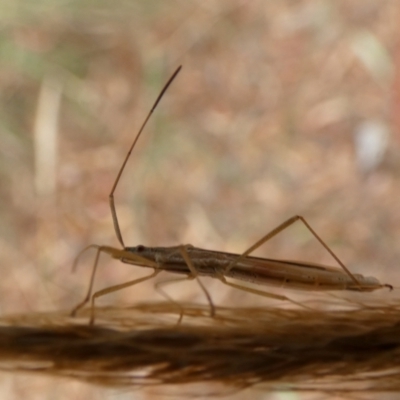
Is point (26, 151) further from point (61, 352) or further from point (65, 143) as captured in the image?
point (61, 352)

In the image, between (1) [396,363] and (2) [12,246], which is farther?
(2) [12,246]

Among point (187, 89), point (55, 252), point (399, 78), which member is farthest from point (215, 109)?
point (55, 252)

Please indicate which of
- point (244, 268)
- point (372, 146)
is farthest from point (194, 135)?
point (244, 268)

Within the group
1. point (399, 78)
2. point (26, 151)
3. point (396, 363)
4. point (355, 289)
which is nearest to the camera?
point (396, 363)

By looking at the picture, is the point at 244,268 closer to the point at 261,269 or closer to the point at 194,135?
the point at 261,269

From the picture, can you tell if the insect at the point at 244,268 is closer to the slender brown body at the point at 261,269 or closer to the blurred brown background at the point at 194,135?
the slender brown body at the point at 261,269

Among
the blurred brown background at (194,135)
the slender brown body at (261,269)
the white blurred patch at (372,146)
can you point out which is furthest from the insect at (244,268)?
the white blurred patch at (372,146)

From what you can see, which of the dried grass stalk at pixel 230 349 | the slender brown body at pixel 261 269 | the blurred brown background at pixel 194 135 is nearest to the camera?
the dried grass stalk at pixel 230 349
